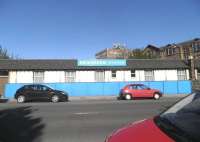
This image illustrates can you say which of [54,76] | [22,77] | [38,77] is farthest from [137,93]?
[22,77]

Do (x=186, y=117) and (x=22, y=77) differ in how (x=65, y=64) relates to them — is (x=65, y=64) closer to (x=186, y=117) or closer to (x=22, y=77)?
(x=22, y=77)

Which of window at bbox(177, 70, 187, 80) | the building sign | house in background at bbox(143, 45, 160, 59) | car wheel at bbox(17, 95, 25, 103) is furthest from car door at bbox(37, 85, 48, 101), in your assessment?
house in background at bbox(143, 45, 160, 59)

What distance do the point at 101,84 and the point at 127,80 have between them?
435 cm

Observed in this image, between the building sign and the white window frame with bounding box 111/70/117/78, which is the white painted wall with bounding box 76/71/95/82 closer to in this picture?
the building sign

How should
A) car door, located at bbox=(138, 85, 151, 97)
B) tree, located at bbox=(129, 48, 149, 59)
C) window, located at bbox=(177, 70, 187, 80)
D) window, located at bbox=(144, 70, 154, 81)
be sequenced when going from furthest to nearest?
tree, located at bbox=(129, 48, 149, 59)
window, located at bbox=(177, 70, 187, 80)
window, located at bbox=(144, 70, 154, 81)
car door, located at bbox=(138, 85, 151, 97)

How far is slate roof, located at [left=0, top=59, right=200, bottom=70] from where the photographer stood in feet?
124

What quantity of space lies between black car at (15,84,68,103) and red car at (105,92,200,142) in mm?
22649

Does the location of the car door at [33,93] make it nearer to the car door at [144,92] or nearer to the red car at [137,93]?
the red car at [137,93]

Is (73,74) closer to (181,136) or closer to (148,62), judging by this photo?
(148,62)

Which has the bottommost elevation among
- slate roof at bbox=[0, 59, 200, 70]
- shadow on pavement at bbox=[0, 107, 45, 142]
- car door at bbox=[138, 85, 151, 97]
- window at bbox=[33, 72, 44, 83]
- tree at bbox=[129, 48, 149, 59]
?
shadow on pavement at bbox=[0, 107, 45, 142]

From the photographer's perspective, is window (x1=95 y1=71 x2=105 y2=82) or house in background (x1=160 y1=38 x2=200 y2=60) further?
house in background (x1=160 y1=38 x2=200 y2=60)

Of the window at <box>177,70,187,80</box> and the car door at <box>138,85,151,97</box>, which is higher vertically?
the window at <box>177,70,187,80</box>

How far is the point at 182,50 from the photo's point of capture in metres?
80.1

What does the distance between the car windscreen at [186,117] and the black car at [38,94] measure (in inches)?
892
